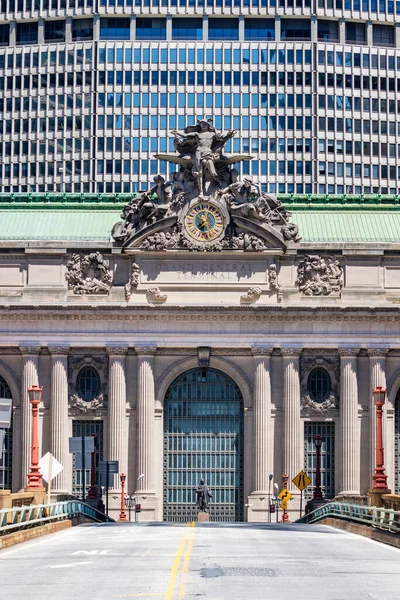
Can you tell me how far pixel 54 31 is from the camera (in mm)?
192375

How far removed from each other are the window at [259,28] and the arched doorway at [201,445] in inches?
3067

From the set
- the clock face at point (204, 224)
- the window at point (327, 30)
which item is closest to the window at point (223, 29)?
the window at point (327, 30)

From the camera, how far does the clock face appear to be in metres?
119

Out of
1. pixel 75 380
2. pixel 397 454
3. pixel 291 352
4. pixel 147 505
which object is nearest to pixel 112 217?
pixel 75 380

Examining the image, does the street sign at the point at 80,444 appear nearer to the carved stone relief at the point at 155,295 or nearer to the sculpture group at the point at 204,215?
the carved stone relief at the point at 155,295

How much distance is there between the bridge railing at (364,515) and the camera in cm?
6690

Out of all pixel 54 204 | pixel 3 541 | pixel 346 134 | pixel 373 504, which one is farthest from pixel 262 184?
pixel 3 541

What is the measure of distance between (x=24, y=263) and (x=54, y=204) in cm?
819

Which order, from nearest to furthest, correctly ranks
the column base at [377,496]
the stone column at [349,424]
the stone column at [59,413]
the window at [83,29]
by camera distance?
the column base at [377,496]
the stone column at [349,424]
the stone column at [59,413]
the window at [83,29]

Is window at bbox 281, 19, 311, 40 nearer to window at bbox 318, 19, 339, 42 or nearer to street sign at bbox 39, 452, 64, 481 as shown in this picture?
window at bbox 318, 19, 339, 42

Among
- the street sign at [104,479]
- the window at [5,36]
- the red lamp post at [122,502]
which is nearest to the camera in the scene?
the street sign at [104,479]

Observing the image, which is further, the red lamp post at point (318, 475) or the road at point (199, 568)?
the red lamp post at point (318, 475)

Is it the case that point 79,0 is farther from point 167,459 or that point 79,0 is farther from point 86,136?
point 167,459

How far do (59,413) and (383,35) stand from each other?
87.1 meters
